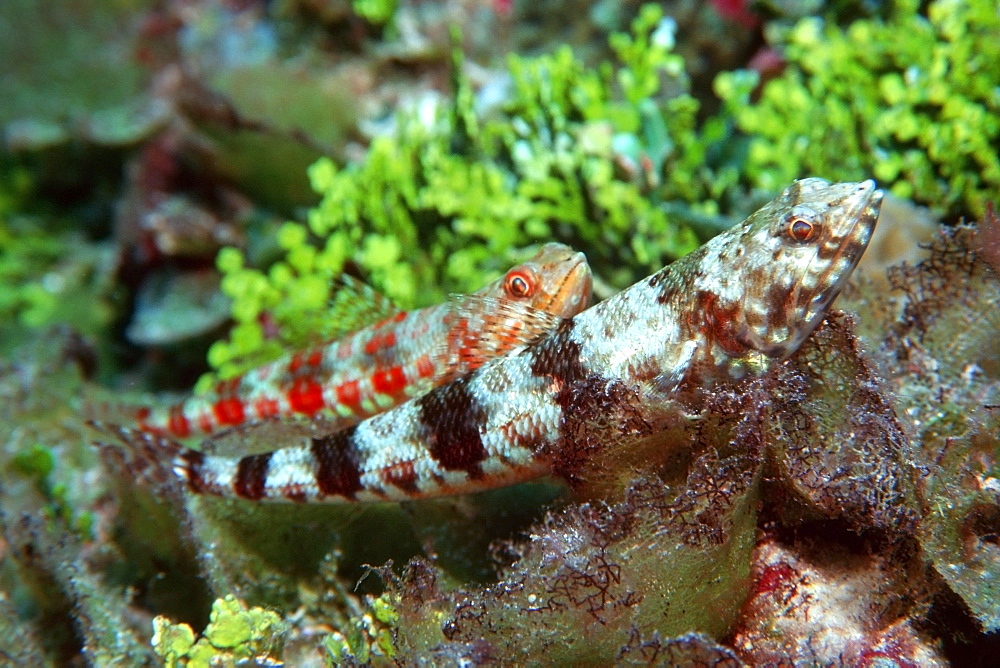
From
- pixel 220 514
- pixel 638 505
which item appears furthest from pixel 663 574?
pixel 220 514

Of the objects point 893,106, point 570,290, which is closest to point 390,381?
point 570,290

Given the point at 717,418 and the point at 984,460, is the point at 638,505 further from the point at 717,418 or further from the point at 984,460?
the point at 984,460

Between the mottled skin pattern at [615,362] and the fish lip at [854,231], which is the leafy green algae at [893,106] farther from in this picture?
the mottled skin pattern at [615,362]

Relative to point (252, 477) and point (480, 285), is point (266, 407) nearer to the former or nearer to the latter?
point (252, 477)

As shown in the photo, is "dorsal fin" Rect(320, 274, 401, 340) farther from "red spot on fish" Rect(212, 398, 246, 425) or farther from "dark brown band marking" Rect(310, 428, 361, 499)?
"dark brown band marking" Rect(310, 428, 361, 499)

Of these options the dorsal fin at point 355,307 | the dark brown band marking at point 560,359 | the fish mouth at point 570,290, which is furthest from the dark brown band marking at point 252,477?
the fish mouth at point 570,290

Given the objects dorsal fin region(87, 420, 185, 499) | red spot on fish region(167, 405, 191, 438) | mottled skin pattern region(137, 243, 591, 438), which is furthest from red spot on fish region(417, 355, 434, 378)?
red spot on fish region(167, 405, 191, 438)

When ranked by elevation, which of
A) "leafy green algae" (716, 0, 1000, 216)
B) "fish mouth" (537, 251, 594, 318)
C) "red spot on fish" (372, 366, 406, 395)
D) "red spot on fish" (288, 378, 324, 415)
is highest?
"leafy green algae" (716, 0, 1000, 216)
